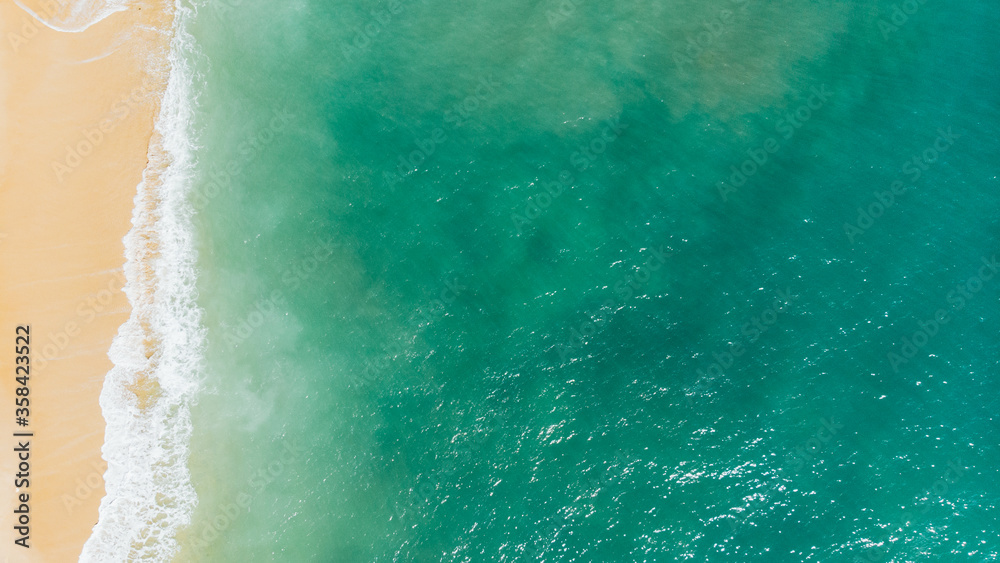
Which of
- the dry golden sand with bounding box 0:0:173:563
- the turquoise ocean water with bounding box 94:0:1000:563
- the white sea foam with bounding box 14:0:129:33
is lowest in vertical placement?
the turquoise ocean water with bounding box 94:0:1000:563

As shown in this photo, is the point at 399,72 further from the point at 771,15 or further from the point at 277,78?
the point at 771,15

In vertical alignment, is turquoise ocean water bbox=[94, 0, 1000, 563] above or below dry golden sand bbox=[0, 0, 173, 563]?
below

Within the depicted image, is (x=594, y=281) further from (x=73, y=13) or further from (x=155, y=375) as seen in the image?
(x=73, y=13)

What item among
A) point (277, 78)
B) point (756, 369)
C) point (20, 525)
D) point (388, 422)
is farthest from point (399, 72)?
point (20, 525)

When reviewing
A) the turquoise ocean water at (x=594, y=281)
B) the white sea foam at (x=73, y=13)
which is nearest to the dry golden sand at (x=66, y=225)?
the white sea foam at (x=73, y=13)

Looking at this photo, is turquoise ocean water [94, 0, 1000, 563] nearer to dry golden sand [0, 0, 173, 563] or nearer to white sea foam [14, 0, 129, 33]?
dry golden sand [0, 0, 173, 563]

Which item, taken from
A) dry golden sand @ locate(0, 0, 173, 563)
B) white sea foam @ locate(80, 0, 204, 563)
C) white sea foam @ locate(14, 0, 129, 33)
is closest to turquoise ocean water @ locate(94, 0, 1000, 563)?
white sea foam @ locate(80, 0, 204, 563)

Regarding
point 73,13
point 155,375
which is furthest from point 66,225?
point 73,13
